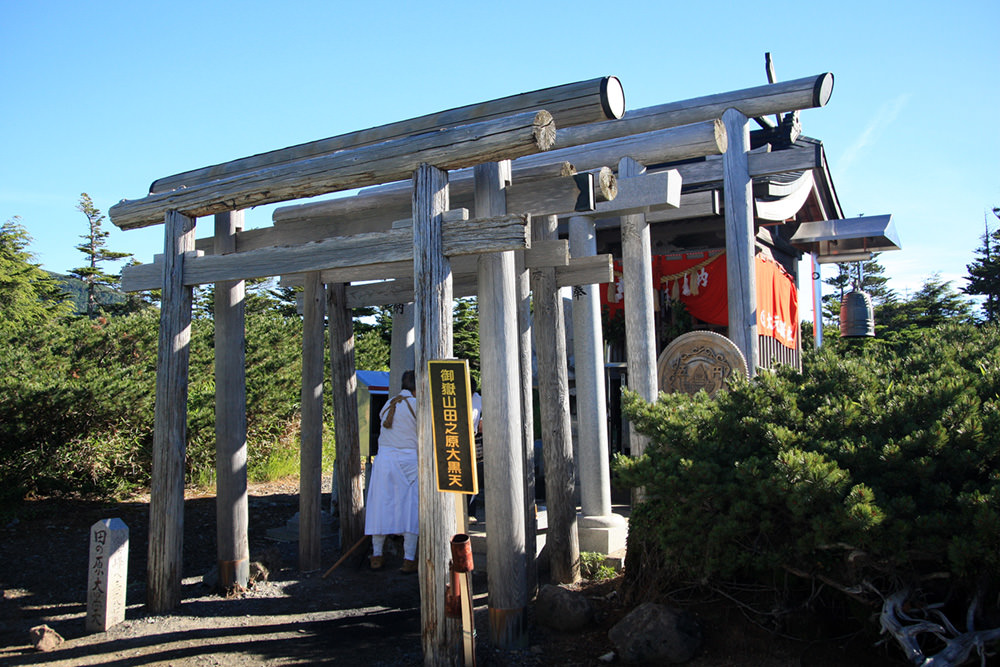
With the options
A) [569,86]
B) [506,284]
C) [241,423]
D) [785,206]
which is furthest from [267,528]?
[785,206]

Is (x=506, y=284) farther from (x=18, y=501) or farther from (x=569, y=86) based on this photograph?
(x=18, y=501)

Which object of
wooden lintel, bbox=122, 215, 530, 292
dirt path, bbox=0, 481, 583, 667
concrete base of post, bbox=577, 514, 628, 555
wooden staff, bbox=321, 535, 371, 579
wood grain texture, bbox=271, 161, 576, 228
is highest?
wood grain texture, bbox=271, 161, 576, 228

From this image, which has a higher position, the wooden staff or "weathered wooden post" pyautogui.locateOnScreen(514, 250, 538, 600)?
"weathered wooden post" pyautogui.locateOnScreen(514, 250, 538, 600)

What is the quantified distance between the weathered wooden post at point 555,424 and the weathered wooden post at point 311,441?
223cm

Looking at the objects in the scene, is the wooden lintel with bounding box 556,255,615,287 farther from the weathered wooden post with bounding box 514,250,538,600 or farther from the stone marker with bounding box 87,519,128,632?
the stone marker with bounding box 87,519,128,632

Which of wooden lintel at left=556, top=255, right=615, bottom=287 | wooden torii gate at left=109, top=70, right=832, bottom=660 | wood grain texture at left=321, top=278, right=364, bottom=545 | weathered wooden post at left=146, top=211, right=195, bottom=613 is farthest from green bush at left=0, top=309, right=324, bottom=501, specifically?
wooden lintel at left=556, top=255, right=615, bottom=287

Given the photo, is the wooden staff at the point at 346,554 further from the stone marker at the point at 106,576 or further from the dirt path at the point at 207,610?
the stone marker at the point at 106,576

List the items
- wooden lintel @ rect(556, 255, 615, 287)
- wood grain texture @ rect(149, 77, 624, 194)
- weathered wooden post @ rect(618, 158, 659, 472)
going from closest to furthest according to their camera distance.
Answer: wood grain texture @ rect(149, 77, 624, 194)
wooden lintel @ rect(556, 255, 615, 287)
weathered wooden post @ rect(618, 158, 659, 472)

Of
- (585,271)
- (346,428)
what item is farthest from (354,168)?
(346,428)

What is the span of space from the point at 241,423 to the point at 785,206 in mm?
7023

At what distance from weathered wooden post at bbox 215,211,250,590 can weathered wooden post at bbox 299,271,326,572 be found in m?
0.67

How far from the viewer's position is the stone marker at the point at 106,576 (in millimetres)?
5379

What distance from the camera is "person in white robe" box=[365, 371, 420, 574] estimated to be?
22.7 ft

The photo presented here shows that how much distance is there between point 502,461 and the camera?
477cm
